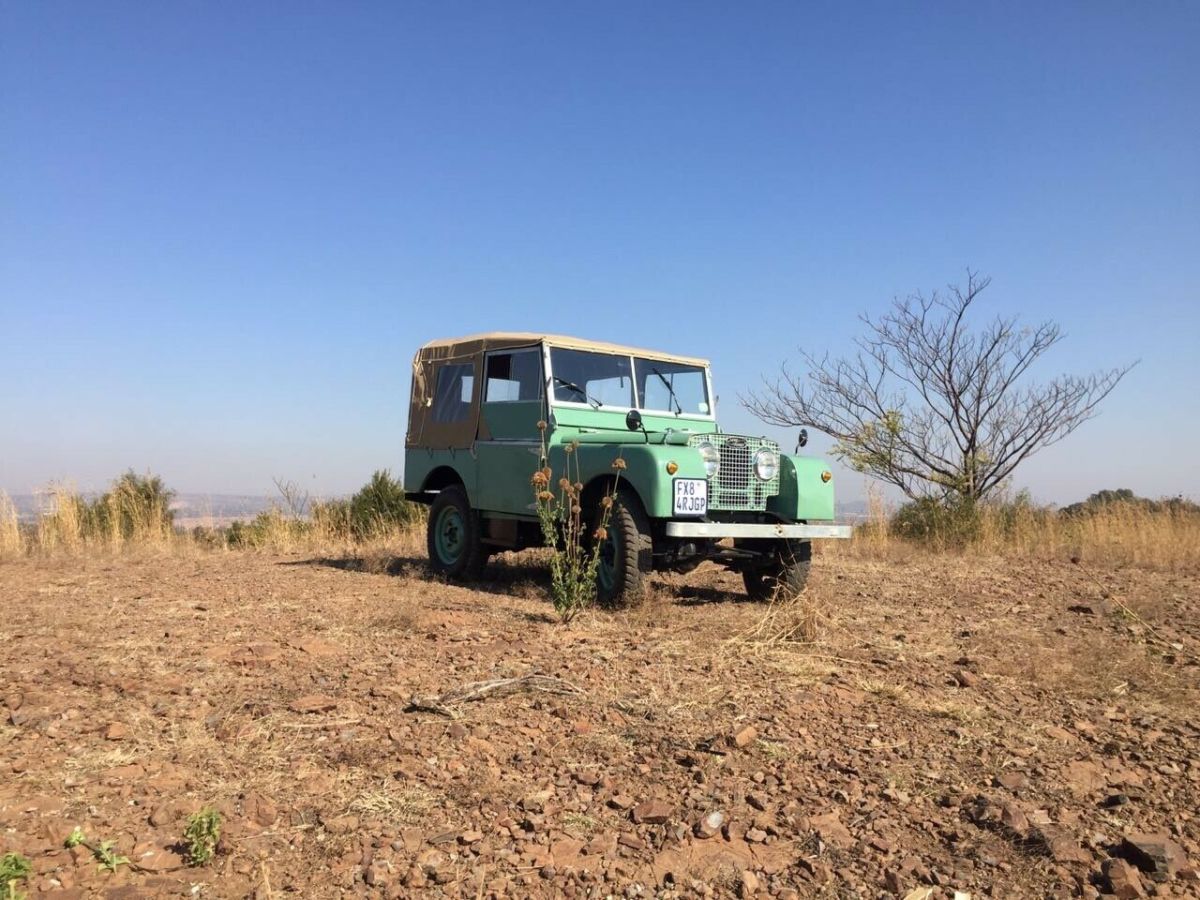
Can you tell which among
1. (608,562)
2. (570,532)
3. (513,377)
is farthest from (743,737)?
(513,377)

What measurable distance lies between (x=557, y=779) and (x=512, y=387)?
→ 514 centimetres

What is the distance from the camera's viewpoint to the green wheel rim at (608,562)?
6.45 m

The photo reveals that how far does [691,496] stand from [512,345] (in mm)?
2462

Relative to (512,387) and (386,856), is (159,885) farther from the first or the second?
(512,387)

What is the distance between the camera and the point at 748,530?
6473mm

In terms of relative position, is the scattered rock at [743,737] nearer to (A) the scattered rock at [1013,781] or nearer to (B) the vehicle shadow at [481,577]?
(A) the scattered rock at [1013,781]

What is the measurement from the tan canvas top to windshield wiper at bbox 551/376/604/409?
1.00ft

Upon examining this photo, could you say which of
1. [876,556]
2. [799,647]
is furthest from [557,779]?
[876,556]

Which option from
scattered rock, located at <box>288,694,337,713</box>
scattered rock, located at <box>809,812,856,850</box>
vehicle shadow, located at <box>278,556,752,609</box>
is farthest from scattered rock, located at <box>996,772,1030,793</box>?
vehicle shadow, located at <box>278,556,752,609</box>

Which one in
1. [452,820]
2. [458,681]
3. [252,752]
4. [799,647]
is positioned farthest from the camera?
[799,647]

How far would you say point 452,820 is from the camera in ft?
9.10

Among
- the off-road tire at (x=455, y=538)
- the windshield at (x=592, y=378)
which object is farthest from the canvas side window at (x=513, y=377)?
the off-road tire at (x=455, y=538)

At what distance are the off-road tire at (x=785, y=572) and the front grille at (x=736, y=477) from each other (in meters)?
0.43

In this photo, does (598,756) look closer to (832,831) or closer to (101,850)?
(832,831)
